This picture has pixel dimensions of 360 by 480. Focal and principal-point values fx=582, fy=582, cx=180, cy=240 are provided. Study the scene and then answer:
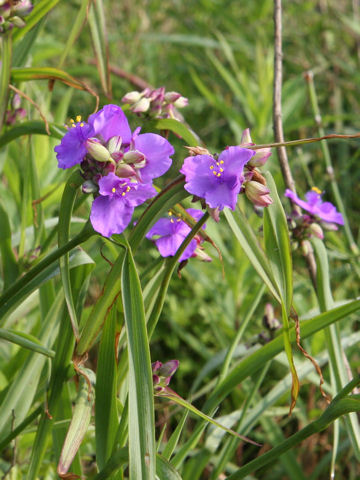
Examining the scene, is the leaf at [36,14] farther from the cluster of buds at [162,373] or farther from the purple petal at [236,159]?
the cluster of buds at [162,373]

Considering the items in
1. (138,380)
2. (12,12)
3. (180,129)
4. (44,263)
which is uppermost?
(12,12)

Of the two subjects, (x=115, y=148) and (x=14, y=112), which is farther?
(x=14, y=112)

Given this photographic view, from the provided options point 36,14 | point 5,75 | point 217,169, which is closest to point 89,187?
point 217,169

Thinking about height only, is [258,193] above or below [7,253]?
above

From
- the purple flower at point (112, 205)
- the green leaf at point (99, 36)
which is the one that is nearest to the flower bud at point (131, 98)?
the green leaf at point (99, 36)

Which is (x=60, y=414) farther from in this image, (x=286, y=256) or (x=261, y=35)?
(x=261, y=35)

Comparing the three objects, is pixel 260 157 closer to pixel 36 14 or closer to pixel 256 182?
pixel 256 182

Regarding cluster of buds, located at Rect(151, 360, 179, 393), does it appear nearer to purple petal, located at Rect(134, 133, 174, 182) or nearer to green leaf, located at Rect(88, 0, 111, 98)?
purple petal, located at Rect(134, 133, 174, 182)
